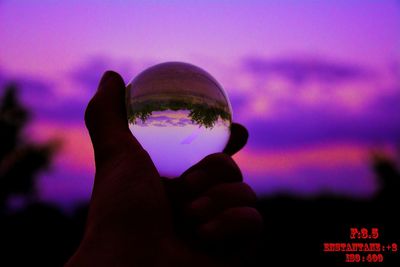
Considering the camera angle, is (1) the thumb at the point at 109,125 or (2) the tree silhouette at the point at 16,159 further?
(2) the tree silhouette at the point at 16,159

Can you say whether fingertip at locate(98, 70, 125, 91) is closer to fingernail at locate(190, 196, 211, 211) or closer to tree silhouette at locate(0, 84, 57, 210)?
fingernail at locate(190, 196, 211, 211)

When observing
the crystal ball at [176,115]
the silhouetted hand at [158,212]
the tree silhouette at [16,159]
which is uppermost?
the tree silhouette at [16,159]

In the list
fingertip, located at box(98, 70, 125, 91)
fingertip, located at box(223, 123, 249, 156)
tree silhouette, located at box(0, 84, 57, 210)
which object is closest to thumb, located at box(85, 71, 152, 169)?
fingertip, located at box(98, 70, 125, 91)

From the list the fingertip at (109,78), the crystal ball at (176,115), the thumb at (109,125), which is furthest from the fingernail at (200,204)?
the fingertip at (109,78)

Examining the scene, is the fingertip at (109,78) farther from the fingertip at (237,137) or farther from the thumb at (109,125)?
the fingertip at (237,137)

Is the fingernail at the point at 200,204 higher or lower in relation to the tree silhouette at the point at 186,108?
lower

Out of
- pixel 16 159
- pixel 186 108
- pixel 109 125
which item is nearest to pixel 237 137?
pixel 186 108
